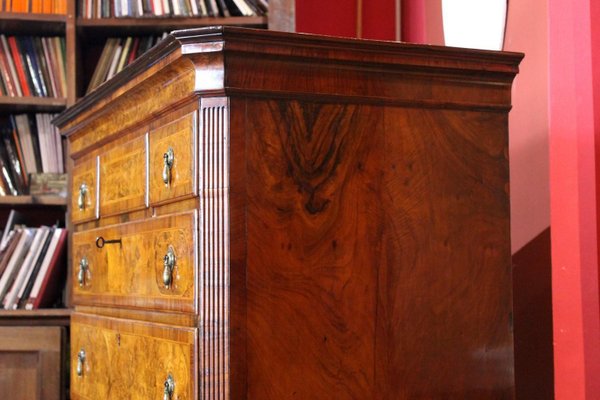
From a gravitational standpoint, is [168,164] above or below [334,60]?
below

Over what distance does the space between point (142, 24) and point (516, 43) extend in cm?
122

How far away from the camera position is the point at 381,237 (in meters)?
1.46

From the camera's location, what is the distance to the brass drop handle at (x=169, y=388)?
58.4 inches

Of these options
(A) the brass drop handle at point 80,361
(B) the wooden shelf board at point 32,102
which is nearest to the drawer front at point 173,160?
(A) the brass drop handle at point 80,361

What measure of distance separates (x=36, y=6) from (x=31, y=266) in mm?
759

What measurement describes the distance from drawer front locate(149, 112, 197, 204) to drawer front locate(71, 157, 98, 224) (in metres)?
0.39

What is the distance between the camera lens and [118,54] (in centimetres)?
284

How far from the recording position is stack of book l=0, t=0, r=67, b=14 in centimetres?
274

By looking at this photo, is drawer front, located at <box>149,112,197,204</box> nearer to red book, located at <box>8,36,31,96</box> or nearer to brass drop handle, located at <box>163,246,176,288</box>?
brass drop handle, located at <box>163,246,176,288</box>

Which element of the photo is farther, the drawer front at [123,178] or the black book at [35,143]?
the black book at [35,143]

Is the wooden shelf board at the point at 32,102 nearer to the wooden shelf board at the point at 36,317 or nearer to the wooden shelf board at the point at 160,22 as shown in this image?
the wooden shelf board at the point at 160,22

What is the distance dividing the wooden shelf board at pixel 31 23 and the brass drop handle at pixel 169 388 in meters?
1.55

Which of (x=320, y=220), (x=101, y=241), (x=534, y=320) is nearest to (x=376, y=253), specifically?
(x=320, y=220)

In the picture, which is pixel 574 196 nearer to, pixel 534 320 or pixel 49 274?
pixel 534 320
